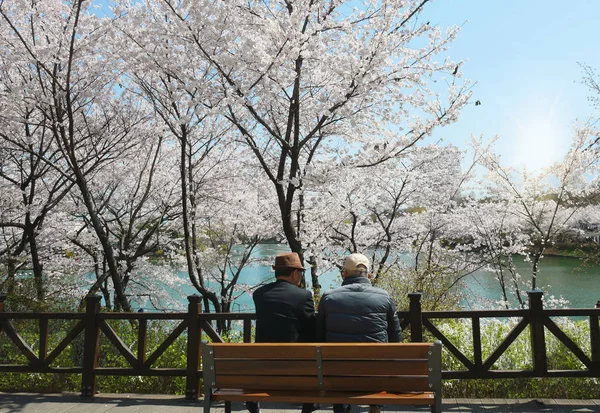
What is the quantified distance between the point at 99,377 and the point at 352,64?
5.87m

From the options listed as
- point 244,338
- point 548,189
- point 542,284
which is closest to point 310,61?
point 244,338

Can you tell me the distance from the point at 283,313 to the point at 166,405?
2306mm

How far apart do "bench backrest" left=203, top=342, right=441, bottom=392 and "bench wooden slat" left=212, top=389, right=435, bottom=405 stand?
42 mm

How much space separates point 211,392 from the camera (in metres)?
3.93

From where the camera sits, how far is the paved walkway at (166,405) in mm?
4949

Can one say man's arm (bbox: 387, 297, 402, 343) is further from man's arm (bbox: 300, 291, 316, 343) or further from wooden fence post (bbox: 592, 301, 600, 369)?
wooden fence post (bbox: 592, 301, 600, 369)

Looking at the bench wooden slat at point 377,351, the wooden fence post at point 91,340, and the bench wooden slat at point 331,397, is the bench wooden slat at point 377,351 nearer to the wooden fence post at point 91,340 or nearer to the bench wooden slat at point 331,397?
the bench wooden slat at point 331,397

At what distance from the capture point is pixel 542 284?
80.9 feet

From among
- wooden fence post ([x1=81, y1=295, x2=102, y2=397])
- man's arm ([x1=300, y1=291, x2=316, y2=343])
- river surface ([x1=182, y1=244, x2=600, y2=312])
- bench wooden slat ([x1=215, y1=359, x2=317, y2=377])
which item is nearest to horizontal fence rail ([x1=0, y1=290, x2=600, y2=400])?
wooden fence post ([x1=81, y1=295, x2=102, y2=397])

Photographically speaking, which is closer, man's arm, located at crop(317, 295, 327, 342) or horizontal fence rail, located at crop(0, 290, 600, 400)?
man's arm, located at crop(317, 295, 327, 342)

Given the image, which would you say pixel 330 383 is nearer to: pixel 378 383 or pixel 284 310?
pixel 378 383

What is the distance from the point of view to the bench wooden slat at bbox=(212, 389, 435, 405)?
139 inches

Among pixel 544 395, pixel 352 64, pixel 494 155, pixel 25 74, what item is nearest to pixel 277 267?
pixel 544 395

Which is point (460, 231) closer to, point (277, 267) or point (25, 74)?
point (25, 74)
